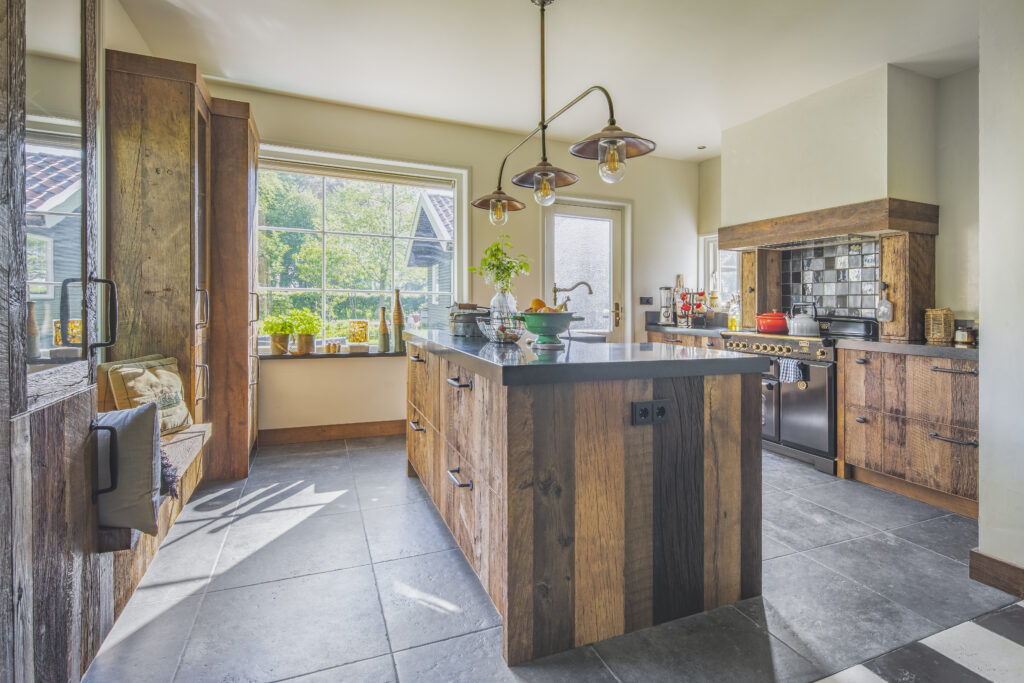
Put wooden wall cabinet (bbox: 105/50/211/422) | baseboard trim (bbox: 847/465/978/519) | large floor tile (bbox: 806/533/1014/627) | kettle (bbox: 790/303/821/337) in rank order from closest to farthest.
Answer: large floor tile (bbox: 806/533/1014/627)
wooden wall cabinet (bbox: 105/50/211/422)
baseboard trim (bbox: 847/465/978/519)
kettle (bbox: 790/303/821/337)

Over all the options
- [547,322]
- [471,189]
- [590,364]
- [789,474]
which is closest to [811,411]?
[789,474]

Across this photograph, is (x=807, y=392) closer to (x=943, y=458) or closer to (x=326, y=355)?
(x=943, y=458)

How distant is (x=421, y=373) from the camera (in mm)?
2771

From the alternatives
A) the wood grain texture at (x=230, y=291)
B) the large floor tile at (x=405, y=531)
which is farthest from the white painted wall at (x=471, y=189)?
the large floor tile at (x=405, y=531)

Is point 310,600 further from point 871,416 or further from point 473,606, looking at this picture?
point 871,416

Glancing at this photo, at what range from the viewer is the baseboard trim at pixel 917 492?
107 inches

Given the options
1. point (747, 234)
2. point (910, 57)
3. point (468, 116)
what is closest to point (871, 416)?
point (747, 234)

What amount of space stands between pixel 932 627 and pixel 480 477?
1.59 meters

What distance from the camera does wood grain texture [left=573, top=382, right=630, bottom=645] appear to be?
5.19 ft

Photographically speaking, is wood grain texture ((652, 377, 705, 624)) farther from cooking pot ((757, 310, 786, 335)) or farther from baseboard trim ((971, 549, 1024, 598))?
cooking pot ((757, 310, 786, 335))

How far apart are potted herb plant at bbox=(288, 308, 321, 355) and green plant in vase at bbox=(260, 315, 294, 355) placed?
0.14 ft

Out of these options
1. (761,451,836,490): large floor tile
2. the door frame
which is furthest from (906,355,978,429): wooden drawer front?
the door frame

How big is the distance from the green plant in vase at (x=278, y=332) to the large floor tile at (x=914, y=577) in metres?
3.67

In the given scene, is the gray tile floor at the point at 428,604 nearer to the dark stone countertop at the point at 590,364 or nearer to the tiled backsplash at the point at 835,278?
the dark stone countertop at the point at 590,364
